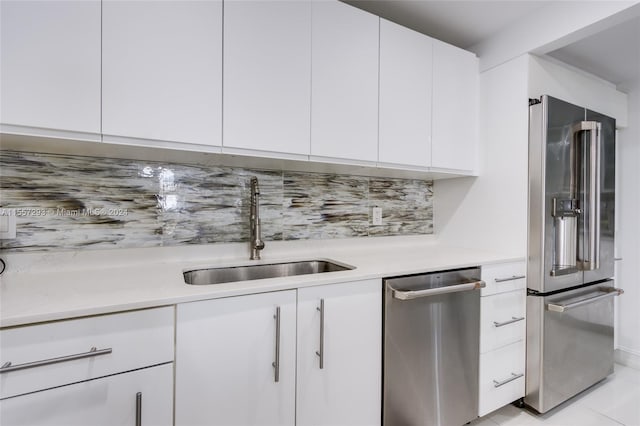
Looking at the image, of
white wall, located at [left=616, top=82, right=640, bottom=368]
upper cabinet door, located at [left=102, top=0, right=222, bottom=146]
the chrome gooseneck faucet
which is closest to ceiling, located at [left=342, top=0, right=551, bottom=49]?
upper cabinet door, located at [left=102, top=0, right=222, bottom=146]

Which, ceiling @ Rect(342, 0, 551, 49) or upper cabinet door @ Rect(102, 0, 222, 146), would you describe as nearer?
upper cabinet door @ Rect(102, 0, 222, 146)

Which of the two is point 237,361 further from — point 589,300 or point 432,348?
point 589,300

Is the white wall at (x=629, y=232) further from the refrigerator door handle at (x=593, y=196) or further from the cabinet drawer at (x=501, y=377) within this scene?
the cabinet drawer at (x=501, y=377)

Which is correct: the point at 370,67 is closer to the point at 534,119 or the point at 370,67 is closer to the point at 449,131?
the point at 449,131

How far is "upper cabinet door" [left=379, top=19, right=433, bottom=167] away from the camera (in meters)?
Answer: 1.70

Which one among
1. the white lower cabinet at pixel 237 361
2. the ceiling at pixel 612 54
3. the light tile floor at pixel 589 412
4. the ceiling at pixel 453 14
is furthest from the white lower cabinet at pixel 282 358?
the ceiling at pixel 612 54

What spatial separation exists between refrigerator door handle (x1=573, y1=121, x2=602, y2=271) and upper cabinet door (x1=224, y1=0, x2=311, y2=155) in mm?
1668

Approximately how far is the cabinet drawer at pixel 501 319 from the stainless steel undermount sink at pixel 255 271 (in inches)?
32.1

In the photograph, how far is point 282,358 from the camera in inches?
44.0

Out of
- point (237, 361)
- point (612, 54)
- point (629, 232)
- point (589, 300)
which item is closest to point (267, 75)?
point (237, 361)

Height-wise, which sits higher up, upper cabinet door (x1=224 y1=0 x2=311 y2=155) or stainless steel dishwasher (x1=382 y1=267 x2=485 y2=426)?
upper cabinet door (x1=224 y1=0 x2=311 y2=155)

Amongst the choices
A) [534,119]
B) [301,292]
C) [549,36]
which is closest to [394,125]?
[534,119]

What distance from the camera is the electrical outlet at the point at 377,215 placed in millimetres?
2146

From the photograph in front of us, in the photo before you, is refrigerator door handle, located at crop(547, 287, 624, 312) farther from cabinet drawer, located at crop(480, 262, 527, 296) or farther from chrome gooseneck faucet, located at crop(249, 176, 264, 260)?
chrome gooseneck faucet, located at crop(249, 176, 264, 260)
